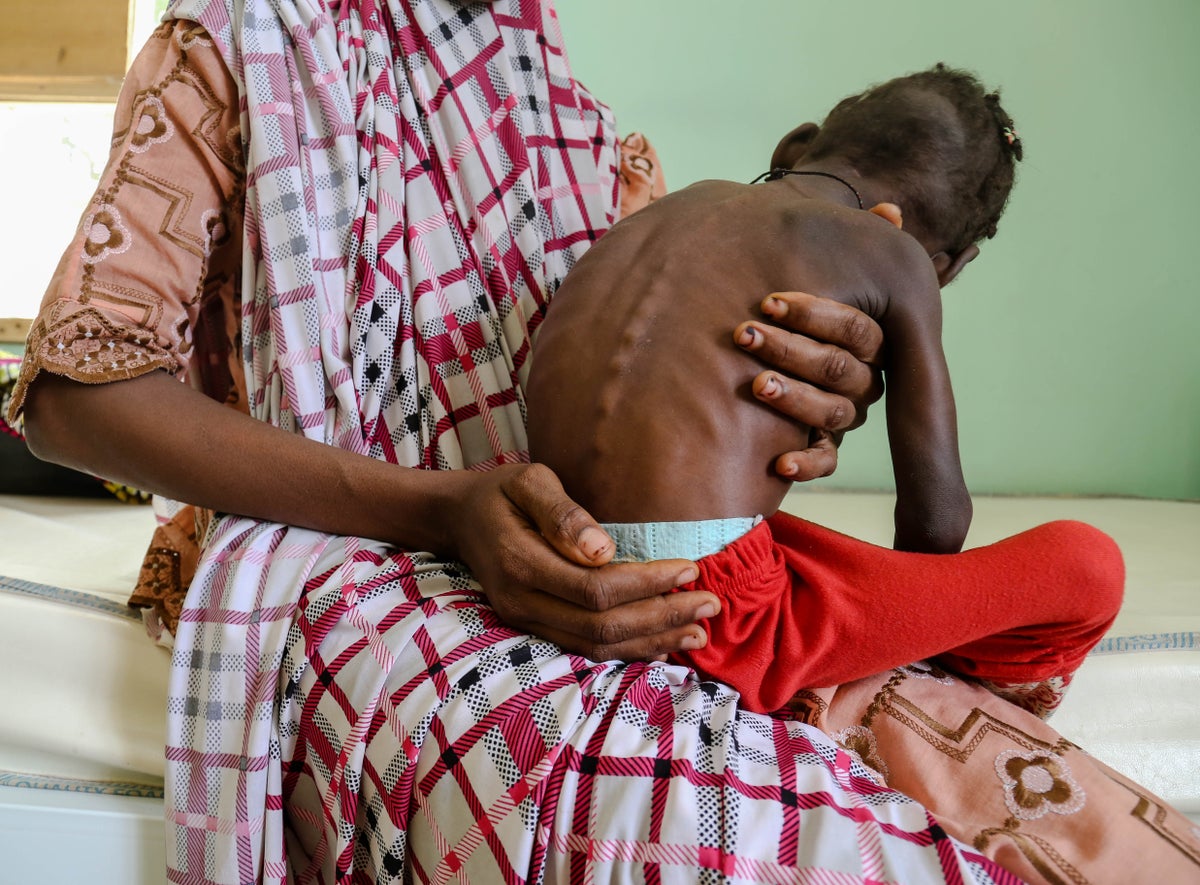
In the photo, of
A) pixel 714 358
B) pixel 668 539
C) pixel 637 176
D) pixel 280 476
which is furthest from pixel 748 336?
pixel 637 176

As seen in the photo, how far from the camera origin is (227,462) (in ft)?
2.60

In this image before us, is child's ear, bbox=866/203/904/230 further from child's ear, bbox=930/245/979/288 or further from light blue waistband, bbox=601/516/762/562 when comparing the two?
light blue waistband, bbox=601/516/762/562

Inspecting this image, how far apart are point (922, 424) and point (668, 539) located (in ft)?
0.99

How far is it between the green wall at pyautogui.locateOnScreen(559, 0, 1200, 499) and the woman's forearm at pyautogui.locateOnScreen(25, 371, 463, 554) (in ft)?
6.06

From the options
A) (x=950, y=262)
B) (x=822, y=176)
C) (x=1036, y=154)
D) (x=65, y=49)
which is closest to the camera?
(x=822, y=176)

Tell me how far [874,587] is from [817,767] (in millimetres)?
192

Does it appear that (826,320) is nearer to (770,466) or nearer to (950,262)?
(770,466)

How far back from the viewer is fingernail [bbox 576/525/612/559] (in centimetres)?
66

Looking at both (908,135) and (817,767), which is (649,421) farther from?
(908,135)

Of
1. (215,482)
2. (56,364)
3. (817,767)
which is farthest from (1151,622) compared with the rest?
(56,364)

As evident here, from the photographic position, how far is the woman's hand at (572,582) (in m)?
0.67

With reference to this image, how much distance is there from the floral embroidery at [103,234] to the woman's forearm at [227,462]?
0.12m

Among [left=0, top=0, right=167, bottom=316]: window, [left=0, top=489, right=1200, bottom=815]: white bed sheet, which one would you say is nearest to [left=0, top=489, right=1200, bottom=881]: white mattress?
[left=0, top=489, right=1200, bottom=815]: white bed sheet

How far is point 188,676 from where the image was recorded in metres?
0.76
